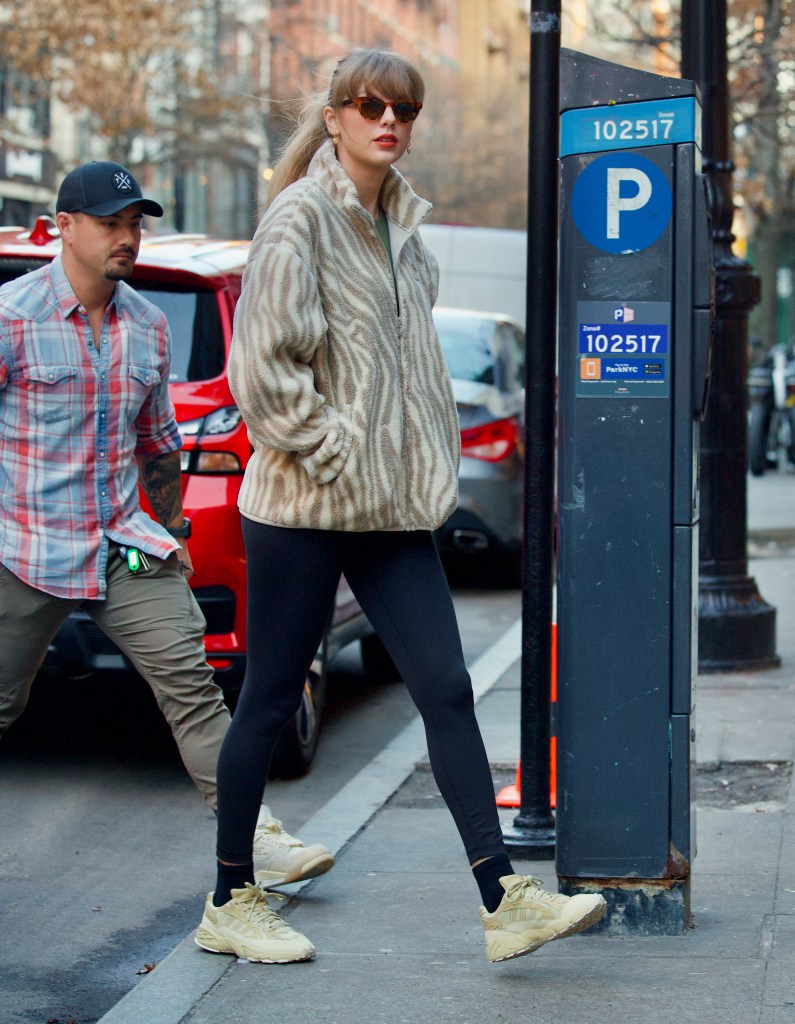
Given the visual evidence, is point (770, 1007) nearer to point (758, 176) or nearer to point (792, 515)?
point (792, 515)

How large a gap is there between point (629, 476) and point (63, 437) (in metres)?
1.40

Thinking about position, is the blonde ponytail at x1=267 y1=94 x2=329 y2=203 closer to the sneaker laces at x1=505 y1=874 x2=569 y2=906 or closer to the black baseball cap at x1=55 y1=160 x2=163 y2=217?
the black baseball cap at x1=55 y1=160 x2=163 y2=217

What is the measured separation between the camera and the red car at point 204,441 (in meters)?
5.52

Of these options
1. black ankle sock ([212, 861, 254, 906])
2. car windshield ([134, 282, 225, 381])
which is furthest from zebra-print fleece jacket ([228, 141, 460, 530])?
car windshield ([134, 282, 225, 381])

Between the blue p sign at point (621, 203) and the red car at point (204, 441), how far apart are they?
1.82m

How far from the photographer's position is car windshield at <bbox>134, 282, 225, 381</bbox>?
5695mm

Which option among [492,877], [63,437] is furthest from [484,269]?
[492,877]

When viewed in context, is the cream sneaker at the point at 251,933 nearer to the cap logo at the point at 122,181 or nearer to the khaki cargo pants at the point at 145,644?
the khaki cargo pants at the point at 145,644

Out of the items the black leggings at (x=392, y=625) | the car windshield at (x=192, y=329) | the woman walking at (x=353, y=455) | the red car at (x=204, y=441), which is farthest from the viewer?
the car windshield at (x=192, y=329)

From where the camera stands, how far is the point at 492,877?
3.76 metres

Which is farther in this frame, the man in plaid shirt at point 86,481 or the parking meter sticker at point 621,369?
the man in plaid shirt at point 86,481

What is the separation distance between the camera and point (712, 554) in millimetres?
7758

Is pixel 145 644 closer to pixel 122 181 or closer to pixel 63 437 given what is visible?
pixel 63 437

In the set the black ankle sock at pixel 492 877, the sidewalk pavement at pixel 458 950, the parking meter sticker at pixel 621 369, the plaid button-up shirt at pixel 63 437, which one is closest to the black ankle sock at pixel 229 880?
the sidewalk pavement at pixel 458 950
